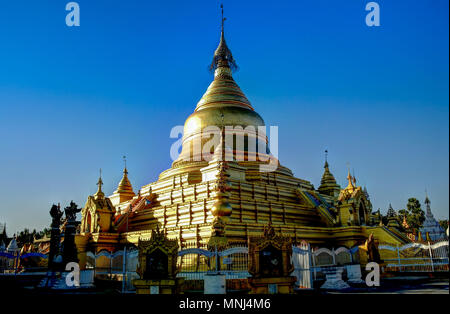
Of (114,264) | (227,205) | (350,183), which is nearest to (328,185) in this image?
(350,183)

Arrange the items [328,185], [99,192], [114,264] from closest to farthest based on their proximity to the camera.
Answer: [114,264] → [99,192] → [328,185]

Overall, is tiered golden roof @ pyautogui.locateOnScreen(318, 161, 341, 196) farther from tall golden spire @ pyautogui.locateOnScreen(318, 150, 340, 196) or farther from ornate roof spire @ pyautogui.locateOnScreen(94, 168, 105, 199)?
ornate roof spire @ pyautogui.locateOnScreen(94, 168, 105, 199)

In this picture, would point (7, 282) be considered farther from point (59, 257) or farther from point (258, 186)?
point (258, 186)

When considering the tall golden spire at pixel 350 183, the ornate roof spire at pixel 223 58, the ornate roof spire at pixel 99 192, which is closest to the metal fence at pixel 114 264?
the ornate roof spire at pixel 99 192

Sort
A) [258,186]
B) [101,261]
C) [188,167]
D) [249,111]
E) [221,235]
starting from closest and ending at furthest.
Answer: [221,235]
[101,261]
[258,186]
[188,167]
[249,111]

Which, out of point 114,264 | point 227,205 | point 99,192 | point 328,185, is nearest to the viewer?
point 114,264

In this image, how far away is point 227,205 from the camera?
23.7 metres

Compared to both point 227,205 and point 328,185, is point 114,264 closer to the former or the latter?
point 227,205

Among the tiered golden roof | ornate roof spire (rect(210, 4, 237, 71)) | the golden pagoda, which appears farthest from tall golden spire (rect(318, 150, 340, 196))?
ornate roof spire (rect(210, 4, 237, 71))

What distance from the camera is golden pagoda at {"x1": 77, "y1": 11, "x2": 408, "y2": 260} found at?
24219mm

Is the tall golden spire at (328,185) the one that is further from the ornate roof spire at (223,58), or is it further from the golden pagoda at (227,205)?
the ornate roof spire at (223,58)
